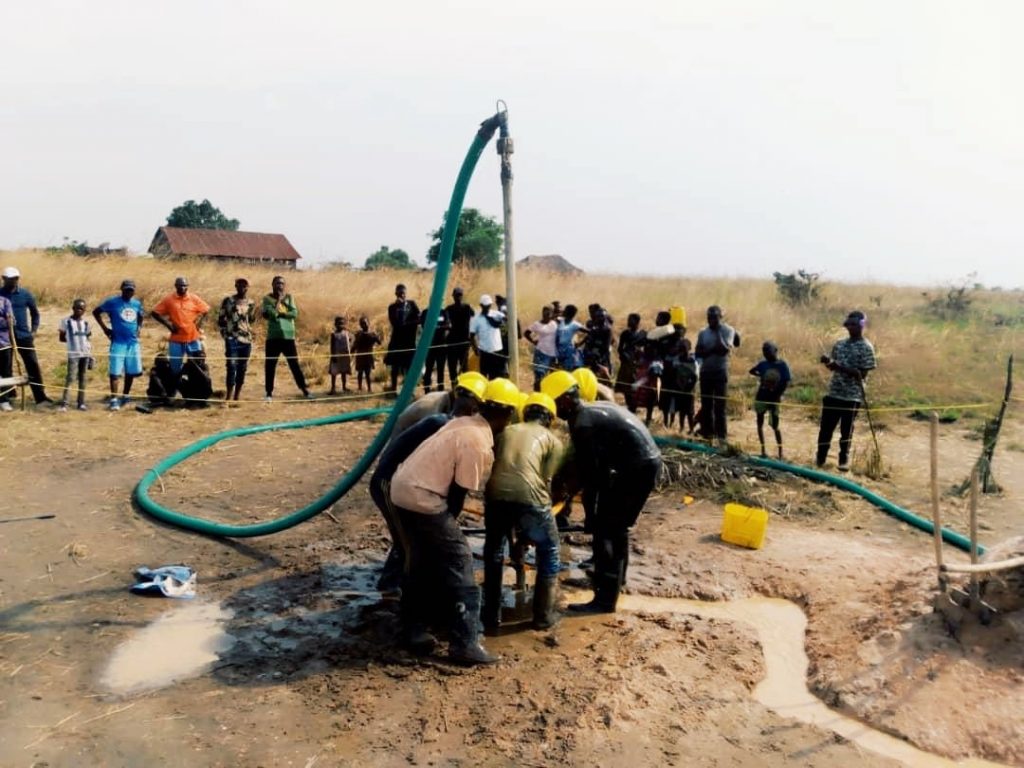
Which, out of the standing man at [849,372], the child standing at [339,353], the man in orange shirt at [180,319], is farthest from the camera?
the child standing at [339,353]

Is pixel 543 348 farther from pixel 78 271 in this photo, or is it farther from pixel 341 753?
pixel 78 271

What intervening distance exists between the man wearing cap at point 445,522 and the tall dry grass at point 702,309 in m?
8.97

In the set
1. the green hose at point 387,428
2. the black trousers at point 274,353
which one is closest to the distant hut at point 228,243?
the black trousers at point 274,353

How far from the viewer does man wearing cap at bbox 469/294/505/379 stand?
11.1 metres

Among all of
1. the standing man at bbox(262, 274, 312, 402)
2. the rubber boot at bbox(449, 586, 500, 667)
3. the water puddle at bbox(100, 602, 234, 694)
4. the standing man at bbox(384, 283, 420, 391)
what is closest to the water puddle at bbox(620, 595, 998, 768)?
the rubber boot at bbox(449, 586, 500, 667)

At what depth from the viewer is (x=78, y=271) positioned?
1959 centimetres

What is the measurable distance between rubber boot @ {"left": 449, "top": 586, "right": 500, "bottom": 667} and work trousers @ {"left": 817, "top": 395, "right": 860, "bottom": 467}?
16.7 feet

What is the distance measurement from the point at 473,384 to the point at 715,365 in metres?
4.96

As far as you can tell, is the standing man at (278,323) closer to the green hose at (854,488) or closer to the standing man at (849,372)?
the green hose at (854,488)

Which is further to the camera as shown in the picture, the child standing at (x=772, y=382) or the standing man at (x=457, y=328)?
the standing man at (x=457, y=328)

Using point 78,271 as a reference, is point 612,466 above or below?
below

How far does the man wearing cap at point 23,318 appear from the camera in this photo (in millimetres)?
10086

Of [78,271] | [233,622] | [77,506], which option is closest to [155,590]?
[233,622]

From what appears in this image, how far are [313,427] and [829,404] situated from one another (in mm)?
6160
